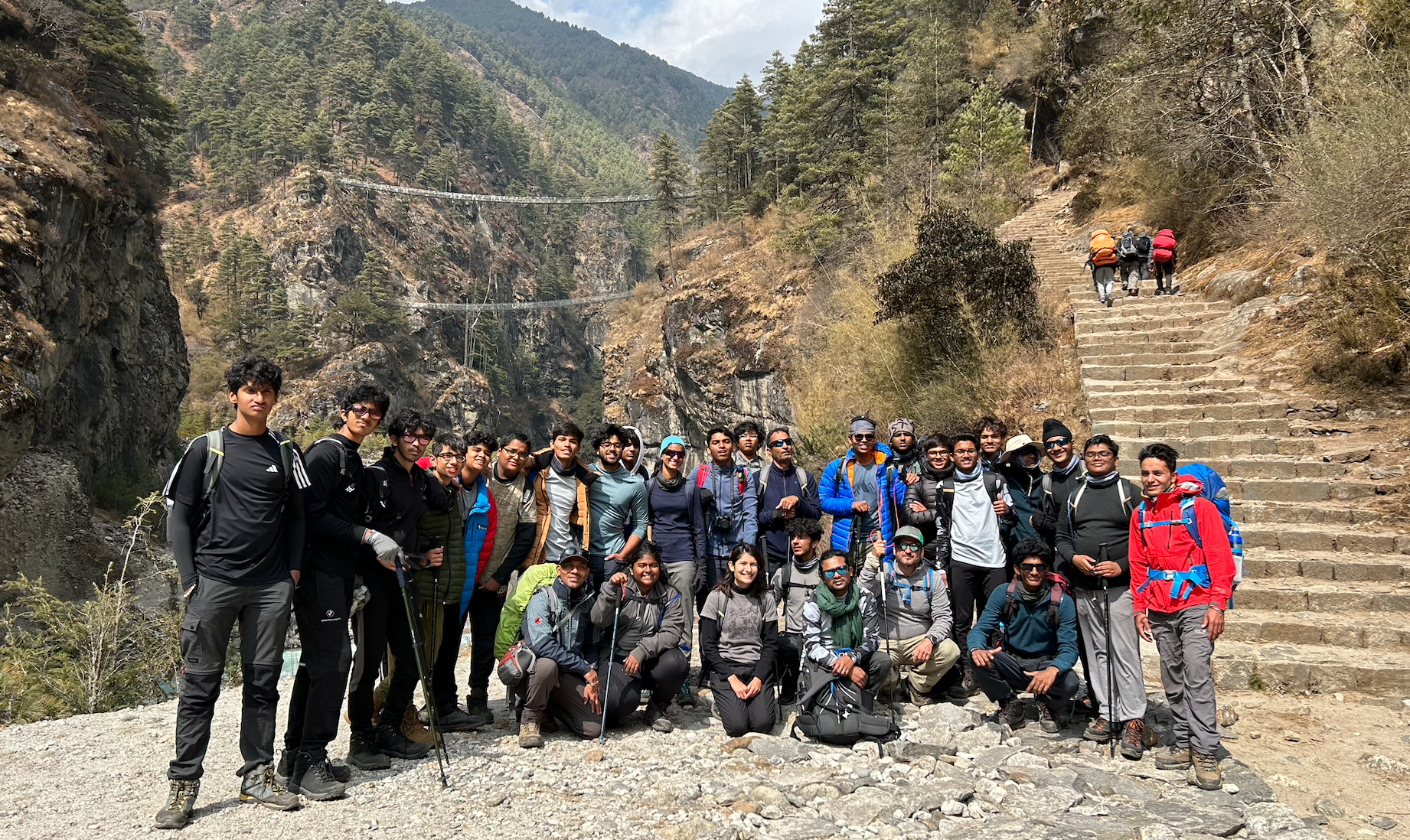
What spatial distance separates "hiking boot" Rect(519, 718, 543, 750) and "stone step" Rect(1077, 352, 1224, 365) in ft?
27.3

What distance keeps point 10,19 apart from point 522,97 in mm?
160383

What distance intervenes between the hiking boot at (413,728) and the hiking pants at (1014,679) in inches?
143

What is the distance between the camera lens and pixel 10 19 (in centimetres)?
1952

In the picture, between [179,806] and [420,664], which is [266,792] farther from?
[420,664]

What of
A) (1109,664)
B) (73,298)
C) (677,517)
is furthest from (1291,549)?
(73,298)

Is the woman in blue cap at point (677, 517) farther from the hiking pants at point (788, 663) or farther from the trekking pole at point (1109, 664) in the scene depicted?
the trekking pole at point (1109, 664)

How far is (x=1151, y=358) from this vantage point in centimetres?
927

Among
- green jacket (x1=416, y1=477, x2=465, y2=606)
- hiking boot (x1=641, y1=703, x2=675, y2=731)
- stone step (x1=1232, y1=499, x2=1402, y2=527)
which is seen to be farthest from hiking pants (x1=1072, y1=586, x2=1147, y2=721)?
green jacket (x1=416, y1=477, x2=465, y2=606)

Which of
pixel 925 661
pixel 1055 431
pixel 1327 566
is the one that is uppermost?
pixel 1055 431

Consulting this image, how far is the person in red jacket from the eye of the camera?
3832mm

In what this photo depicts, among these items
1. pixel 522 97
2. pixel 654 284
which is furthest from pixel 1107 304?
pixel 522 97

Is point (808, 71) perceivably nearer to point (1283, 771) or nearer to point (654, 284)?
point (654, 284)

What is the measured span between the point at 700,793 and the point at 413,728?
194 centimetres

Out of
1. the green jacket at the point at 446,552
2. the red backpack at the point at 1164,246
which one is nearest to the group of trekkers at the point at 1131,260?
the red backpack at the point at 1164,246
